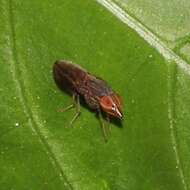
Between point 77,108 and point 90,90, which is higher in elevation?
point 90,90

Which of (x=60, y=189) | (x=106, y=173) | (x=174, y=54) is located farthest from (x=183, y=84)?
(x=60, y=189)

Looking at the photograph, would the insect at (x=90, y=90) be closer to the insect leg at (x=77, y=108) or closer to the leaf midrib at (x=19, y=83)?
the insect leg at (x=77, y=108)

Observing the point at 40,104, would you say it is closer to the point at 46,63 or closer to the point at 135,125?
the point at 46,63

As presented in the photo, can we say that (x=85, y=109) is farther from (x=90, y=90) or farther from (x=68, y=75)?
(x=68, y=75)

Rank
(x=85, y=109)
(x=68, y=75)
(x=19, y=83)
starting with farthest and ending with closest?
(x=85, y=109), (x=68, y=75), (x=19, y=83)

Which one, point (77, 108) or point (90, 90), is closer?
point (77, 108)

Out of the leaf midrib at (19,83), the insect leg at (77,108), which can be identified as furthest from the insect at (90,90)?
the leaf midrib at (19,83)

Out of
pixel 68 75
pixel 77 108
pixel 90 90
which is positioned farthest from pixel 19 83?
pixel 90 90
